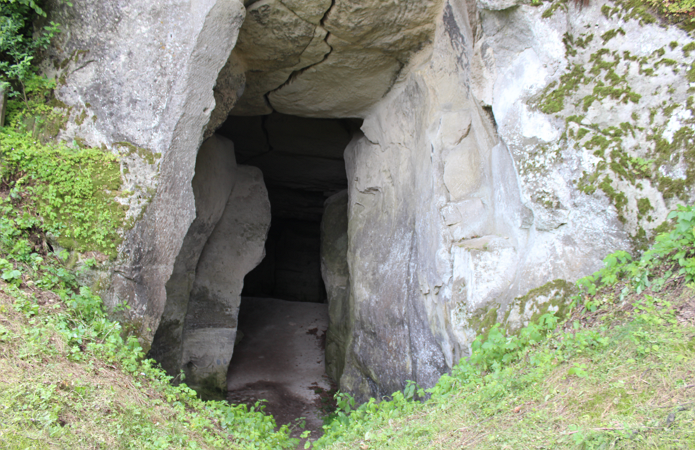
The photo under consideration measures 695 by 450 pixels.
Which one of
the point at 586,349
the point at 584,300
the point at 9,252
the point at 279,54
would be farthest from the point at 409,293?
the point at 9,252

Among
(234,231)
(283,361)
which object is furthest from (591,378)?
(283,361)

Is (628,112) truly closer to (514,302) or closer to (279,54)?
(514,302)

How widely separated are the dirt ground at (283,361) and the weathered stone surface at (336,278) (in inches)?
17.6

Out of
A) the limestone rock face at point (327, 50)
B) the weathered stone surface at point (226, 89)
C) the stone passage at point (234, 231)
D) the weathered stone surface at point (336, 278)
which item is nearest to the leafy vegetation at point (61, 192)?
the weathered stone surface at point (226, 89)

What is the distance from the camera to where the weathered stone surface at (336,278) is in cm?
700

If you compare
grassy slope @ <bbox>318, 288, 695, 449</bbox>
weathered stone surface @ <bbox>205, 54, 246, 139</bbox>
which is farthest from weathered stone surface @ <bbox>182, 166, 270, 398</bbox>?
grassy slope @ <bbox>318, 288, 695, 449</bbox>

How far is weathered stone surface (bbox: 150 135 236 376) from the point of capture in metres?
5.55

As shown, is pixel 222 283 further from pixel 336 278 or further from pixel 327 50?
pixel 327 50

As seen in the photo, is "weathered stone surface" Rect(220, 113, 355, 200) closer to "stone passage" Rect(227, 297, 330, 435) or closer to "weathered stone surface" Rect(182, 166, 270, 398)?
"weathered stone surface" Rect(182, 166, 270, 398)

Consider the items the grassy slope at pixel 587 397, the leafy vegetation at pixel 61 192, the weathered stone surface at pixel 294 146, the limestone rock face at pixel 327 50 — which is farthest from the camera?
the weathered stone surface at pixel 294 146

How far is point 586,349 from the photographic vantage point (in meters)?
2.46

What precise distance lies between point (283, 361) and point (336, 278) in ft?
5.36

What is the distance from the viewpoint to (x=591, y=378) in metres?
2.21

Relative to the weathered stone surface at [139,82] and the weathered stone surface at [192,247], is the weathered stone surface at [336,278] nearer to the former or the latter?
the weathered stone surface at [192,247]
